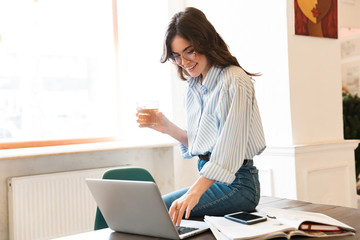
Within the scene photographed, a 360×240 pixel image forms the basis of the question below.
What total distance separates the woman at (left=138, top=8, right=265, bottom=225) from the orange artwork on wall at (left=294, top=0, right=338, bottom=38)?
1307mm

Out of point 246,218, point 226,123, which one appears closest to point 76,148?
point 226,123

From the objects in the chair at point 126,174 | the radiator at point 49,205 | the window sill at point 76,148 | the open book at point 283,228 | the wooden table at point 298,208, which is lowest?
the radiator at point 49,205

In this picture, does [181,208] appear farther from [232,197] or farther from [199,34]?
[199,34]

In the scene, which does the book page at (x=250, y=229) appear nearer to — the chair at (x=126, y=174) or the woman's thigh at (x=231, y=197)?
the woman's thigh at (x=231, y=197)

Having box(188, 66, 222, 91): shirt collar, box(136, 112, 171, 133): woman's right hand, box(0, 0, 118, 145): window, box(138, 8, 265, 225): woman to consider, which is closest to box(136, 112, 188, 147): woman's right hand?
box(136, 112, 171, 133): woman's right hand

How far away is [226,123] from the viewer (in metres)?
1.32

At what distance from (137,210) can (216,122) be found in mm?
445

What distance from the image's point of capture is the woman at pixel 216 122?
1.30 metres

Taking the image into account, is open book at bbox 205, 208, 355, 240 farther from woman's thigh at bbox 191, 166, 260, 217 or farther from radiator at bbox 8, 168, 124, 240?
radiator at bbox 8, 168, 124, 240

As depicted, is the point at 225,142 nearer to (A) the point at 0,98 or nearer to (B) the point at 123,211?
(B) the point at 123,211

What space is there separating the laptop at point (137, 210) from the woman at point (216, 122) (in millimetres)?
78

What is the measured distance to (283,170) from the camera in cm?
267

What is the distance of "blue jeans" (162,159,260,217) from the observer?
1386mm

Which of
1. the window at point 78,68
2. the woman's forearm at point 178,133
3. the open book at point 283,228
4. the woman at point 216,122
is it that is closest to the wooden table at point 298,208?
the open book at point 283,228
